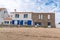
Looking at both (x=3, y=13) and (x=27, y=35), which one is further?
(x=3, y=13)

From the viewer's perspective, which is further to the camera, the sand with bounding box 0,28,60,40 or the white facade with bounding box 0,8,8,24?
the white facade with bounding box 0,8,8,24

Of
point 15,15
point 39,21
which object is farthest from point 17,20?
point 39,21

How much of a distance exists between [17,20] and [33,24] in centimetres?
344

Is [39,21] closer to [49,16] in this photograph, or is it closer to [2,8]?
[49,16]

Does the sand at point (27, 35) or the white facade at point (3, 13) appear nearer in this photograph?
the sand at point (27, 35)

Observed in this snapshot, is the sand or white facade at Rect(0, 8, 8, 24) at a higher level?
white facade at Rect(0, 8, 8, 24)

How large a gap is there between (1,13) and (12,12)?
3.76 meters

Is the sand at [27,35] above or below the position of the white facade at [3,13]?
below

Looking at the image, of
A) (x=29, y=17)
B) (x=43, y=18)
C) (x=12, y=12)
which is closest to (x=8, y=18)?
(x=12, y=12)

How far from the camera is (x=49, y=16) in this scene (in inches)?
1634

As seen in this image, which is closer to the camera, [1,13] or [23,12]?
[23,12]

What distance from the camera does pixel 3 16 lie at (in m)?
44.2

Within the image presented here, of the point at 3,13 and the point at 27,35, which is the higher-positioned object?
the point at 3,13

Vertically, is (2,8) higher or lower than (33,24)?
higher
